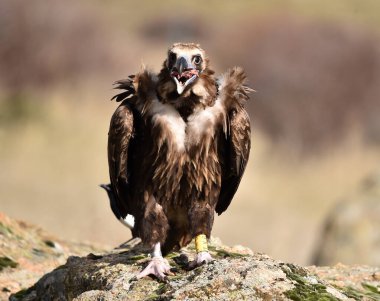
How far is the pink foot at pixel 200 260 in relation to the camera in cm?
680

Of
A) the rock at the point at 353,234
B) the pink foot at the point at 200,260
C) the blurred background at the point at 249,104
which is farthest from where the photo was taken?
the blurred background at the point at 249,104

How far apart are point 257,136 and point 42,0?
12.5 meters

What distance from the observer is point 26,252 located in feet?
30.3

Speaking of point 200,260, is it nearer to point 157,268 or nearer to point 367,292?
point 157,268

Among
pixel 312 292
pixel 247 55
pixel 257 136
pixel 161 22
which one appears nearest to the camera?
pixel 312 292

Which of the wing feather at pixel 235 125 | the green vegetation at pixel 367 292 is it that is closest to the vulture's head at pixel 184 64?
the wing feather at pixel 235 125

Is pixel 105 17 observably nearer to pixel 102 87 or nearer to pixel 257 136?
pixel 102 87

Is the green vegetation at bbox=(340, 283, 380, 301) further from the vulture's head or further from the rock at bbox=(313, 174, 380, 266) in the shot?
the rock at bbox=(313, 174, 380, 266)

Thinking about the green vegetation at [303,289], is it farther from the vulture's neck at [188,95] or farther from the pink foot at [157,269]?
the vulture's neck at [188,95]

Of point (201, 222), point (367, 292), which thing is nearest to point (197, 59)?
point (201, 222)

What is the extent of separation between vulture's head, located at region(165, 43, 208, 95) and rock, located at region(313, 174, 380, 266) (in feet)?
27.0

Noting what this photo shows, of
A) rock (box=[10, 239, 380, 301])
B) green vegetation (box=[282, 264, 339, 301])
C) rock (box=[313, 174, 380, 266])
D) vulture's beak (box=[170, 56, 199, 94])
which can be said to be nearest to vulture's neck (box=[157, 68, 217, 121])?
vulture's beak (box=[170, 56, 199, 94])

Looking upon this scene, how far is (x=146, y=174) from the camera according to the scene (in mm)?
7328

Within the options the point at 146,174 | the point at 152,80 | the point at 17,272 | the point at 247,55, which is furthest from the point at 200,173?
the point at 247,55
